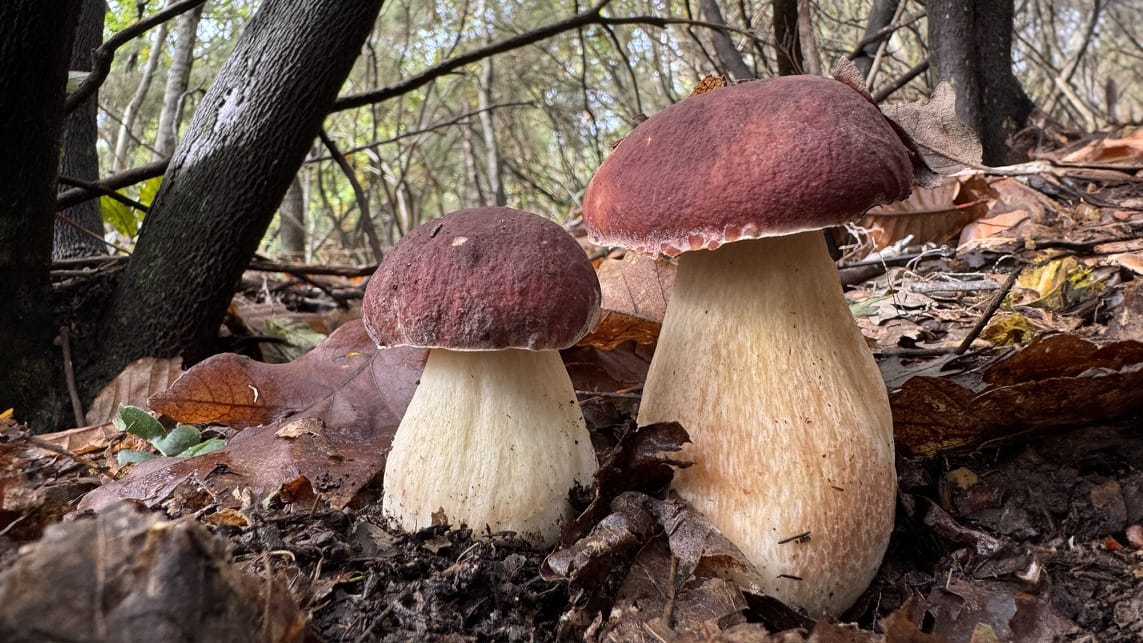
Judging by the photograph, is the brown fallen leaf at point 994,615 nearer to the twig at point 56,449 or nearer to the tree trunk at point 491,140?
the twig at point 56,449

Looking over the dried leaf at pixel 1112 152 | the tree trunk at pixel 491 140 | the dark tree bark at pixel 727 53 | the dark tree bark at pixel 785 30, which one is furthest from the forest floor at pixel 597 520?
the tree trunk at pixel 491 140

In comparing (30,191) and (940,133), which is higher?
(30,191)

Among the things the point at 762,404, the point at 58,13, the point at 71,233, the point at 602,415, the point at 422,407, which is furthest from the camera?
the point at 71,233

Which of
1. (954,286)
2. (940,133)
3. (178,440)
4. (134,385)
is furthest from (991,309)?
(134,385)

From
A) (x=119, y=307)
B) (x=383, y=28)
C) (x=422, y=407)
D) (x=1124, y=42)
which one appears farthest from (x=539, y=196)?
(x=1124, y=42)

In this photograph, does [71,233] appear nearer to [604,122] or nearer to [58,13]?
[58,13]

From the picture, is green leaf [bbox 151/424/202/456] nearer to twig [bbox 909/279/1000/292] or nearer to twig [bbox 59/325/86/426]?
twig [bbox 59/325/86/426]

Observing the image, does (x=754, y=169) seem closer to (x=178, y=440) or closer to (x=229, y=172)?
(x=178, y=440)
